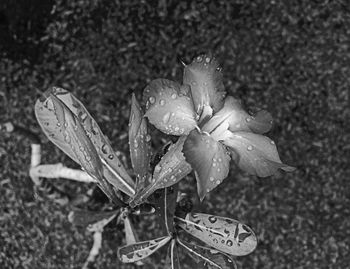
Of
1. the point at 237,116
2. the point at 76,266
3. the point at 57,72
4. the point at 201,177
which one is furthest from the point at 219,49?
the point at 201,177

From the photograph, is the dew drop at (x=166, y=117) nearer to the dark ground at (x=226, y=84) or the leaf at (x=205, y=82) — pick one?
the leaf at (x=205, y=82)

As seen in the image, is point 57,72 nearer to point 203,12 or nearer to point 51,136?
point 203,12

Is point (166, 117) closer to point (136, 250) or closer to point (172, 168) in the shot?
point (172, 168)

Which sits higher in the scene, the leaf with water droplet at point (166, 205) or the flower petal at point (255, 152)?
the flower petal at point (255, 152)

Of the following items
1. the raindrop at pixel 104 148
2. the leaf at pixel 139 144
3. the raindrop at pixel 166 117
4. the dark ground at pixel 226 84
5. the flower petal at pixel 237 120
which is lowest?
the dark ground at pixel 226 84

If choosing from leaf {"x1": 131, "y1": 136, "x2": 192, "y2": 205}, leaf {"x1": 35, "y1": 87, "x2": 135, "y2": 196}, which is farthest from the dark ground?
leaf {"x1": 131, "y1": 136, "x2": 192, "y2": 205}

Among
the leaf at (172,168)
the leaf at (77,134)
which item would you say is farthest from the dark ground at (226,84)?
the leaf at (172,168)

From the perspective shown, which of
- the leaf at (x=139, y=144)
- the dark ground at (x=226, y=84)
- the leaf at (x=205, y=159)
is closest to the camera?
the leaf at (x=205, y=159)

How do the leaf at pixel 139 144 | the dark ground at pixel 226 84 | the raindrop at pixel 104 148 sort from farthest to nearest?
the dark ground at pixel 226 84
the raindrop at pixel 104 148
the leaf at pixel 139 144
